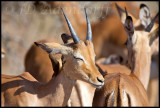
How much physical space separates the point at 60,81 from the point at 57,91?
91 mm

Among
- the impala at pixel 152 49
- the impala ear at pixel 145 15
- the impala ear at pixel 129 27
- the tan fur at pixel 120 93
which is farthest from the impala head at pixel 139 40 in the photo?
the tan fur at pixel 120 93

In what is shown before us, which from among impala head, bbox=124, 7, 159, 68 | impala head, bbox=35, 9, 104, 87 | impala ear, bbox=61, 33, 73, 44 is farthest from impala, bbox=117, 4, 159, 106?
impala head, bbox=35, 9, 104, 87

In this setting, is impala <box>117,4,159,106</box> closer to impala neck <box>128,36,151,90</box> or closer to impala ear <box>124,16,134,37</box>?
impala neck <box>128,36,151,90</box>

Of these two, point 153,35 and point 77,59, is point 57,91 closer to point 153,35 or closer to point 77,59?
point 77,59

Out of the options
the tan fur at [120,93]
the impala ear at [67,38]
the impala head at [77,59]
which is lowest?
the tan fur at [120,93]

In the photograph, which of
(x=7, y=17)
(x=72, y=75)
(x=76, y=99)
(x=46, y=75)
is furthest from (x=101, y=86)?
(x=7, y=17)

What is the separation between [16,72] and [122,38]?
240 centimetres

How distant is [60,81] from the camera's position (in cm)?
401

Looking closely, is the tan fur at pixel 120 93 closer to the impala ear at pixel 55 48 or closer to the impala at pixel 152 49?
the impala ear at pixel 55 48

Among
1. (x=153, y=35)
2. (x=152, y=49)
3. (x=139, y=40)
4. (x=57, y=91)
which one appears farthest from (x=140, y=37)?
(x=57, y=91)

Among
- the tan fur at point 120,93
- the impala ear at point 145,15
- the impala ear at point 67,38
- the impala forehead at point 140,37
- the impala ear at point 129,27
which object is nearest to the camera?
the tan fur at point 120,93

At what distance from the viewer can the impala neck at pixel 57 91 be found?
398cm

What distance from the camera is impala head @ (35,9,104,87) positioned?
3906 mm

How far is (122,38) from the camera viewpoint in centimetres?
856
